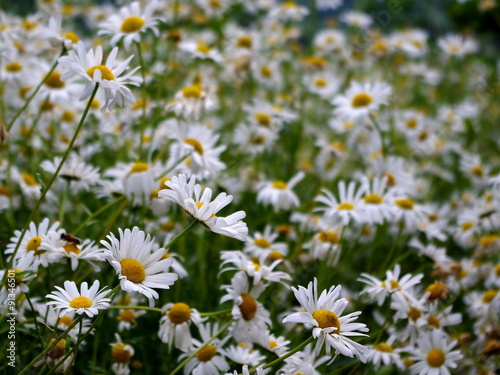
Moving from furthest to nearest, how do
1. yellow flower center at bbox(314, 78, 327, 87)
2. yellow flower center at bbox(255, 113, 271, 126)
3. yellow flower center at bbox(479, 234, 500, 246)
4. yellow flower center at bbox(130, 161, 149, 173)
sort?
yellow flower center at bbox(314, 78, 327, 87)
yellow flower center at bbox(255, 113, 271, 126)
yellow flower center at bbox(479, 234, 500, 246)
yellow flower center at bbox(130, 161, 149, 173)

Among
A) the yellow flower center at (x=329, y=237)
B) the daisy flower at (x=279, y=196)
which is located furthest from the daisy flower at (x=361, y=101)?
the yellow flower center at (x=329, y=237)

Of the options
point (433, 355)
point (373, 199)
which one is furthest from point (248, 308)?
point (373, 199)

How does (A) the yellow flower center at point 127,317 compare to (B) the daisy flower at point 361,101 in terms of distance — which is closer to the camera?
(A) the yellow flower center at point 127,317

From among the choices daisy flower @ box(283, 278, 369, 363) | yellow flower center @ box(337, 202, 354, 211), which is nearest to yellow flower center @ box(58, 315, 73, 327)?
daisy flower @ box(283, 278, 369, 363)

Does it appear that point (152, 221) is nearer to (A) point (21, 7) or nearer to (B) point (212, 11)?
(B) point (212, 11)

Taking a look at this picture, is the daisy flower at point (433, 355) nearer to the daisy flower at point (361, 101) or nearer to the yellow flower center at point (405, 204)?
the yellow flower center at point (405, 204)

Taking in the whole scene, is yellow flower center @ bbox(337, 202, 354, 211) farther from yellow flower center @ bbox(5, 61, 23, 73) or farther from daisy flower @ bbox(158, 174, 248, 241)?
yellow flower center @ bbox(5, 61, 23, 73)

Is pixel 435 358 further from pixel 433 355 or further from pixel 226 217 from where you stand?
pixel 226 217
